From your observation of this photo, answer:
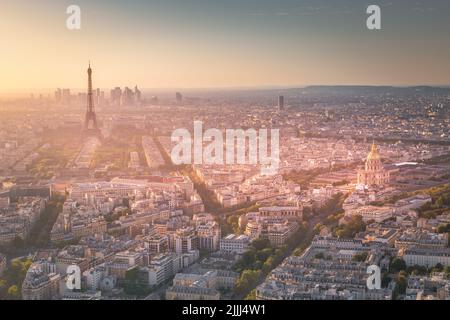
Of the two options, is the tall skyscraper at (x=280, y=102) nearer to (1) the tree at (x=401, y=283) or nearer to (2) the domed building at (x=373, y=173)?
(2) the domed building at (x=373, y=173)

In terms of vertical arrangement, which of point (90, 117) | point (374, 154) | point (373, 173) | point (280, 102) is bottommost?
point (373, 173)

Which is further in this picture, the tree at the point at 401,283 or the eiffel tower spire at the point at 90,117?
the eiffel tower spire at the point at 90,117

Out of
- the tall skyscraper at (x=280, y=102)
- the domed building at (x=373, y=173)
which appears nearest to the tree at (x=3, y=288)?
the tall skyscraper at (x=280, y=102)

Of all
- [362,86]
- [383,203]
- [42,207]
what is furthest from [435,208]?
[42,207]

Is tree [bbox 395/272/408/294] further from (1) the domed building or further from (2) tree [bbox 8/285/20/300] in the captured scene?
(1) the domed building

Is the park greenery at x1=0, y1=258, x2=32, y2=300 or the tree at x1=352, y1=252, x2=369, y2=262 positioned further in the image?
the tree at x1=352, y1=252, x2=369, y2=262

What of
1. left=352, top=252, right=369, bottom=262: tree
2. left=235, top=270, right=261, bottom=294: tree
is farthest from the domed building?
left=235, top=270, right=261, bottom=294: tree

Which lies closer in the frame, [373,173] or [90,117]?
[373,173]

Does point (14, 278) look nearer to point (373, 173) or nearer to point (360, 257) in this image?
point (360, 257)

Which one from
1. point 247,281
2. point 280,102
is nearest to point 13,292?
point 247,281
